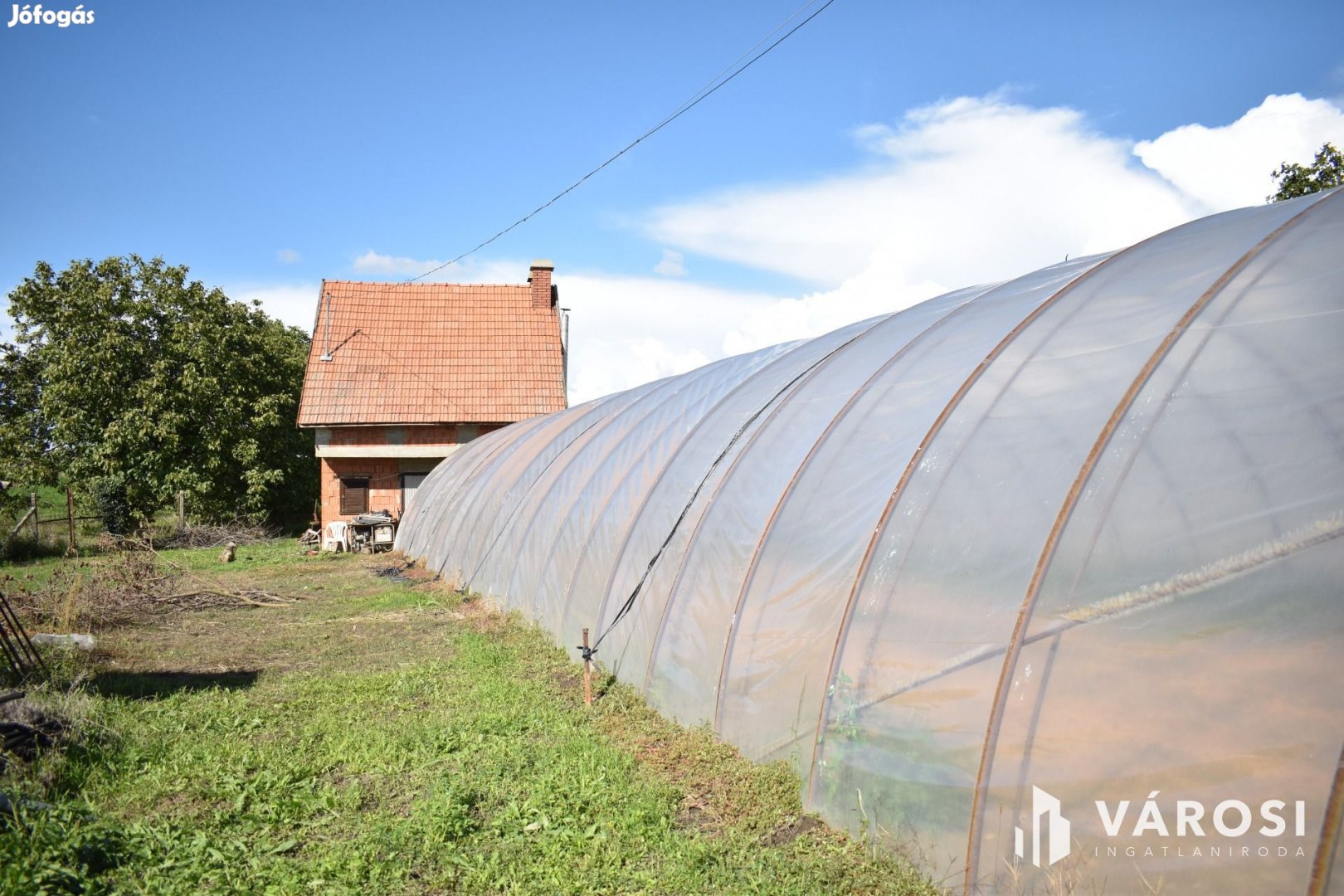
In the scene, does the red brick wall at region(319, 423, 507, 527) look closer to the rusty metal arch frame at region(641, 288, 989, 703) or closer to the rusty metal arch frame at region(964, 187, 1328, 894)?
the rusty metal arch frame at region(641, 288, 989, 703)

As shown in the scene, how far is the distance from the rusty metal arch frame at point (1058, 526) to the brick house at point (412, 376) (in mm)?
21844

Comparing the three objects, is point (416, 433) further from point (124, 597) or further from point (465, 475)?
point (124, 597)

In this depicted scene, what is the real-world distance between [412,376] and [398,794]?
69.7 ft

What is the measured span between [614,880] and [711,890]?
20.9 inches

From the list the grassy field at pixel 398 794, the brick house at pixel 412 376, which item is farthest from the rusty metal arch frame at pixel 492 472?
the brick house at pixel 412 376

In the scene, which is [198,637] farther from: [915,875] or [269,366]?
[269,366]

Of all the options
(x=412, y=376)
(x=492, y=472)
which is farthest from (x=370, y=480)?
(x=492, y=472)

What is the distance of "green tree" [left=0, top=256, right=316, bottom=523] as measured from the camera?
25.3 meters

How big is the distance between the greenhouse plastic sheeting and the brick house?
19.1 meters

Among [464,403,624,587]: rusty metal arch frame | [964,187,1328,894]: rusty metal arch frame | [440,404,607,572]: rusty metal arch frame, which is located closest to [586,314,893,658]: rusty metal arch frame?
[964,187,1328,894]: rusty metal arch frame

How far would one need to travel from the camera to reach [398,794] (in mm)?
5930

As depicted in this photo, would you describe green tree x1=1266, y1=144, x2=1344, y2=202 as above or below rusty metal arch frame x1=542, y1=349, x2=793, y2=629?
above

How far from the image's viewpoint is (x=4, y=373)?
93.6ft

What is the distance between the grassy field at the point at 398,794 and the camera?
4.66 metres
